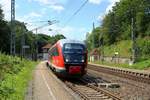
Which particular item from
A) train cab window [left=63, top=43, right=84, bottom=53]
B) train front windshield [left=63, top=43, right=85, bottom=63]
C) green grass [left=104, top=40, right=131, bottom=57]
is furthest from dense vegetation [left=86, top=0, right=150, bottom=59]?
train front windshield [left=63, top=43, right=85, bottom=63]

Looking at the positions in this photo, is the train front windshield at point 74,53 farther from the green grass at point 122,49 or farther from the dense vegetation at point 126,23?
the green grass at point 122,49

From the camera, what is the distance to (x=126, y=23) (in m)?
103

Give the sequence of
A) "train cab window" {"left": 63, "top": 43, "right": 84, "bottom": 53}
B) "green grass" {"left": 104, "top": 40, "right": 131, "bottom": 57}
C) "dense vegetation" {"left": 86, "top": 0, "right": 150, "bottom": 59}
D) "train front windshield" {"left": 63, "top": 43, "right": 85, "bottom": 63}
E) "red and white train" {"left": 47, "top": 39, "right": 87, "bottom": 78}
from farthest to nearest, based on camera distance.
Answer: "dense vegetation" {"left": 86, "top": 0, "right": 150, "bottom": 59} → "green grass" {"left": 104, "top": 40, "right": 131, "bottom": 57} → "train cab window" {"left": 63, "top": 43, "right": 84, "bottom": 53} → "train front windshield" {"left": 63, "top": 43, "right": 85, "bottom": 63} → "red and white train" {"left": 47, "top": 39, "right": 87, "bottom": 78}

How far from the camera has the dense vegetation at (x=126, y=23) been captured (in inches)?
3684

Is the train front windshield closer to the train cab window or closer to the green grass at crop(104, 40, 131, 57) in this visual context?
the train cab window

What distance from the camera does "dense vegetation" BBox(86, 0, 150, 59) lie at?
93.6 meters

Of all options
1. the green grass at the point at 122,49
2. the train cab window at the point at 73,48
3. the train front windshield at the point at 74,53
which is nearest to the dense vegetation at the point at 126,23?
the green grass at the point at 122,49

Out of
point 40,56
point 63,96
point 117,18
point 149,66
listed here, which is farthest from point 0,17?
point 40,56

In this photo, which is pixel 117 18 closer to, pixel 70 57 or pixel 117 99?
pixel 70 57

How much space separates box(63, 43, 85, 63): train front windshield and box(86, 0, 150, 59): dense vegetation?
42.1m

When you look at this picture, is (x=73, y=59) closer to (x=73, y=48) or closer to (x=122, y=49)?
(x=73, y=48)

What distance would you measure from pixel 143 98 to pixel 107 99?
67.3 inches

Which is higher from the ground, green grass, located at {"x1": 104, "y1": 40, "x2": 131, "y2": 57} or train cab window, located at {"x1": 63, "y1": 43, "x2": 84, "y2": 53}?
green grass, located at {"x1": 104, "y1": 40, "x2": 131, "y2": 57}

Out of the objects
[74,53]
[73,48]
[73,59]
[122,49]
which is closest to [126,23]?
[122,49]
